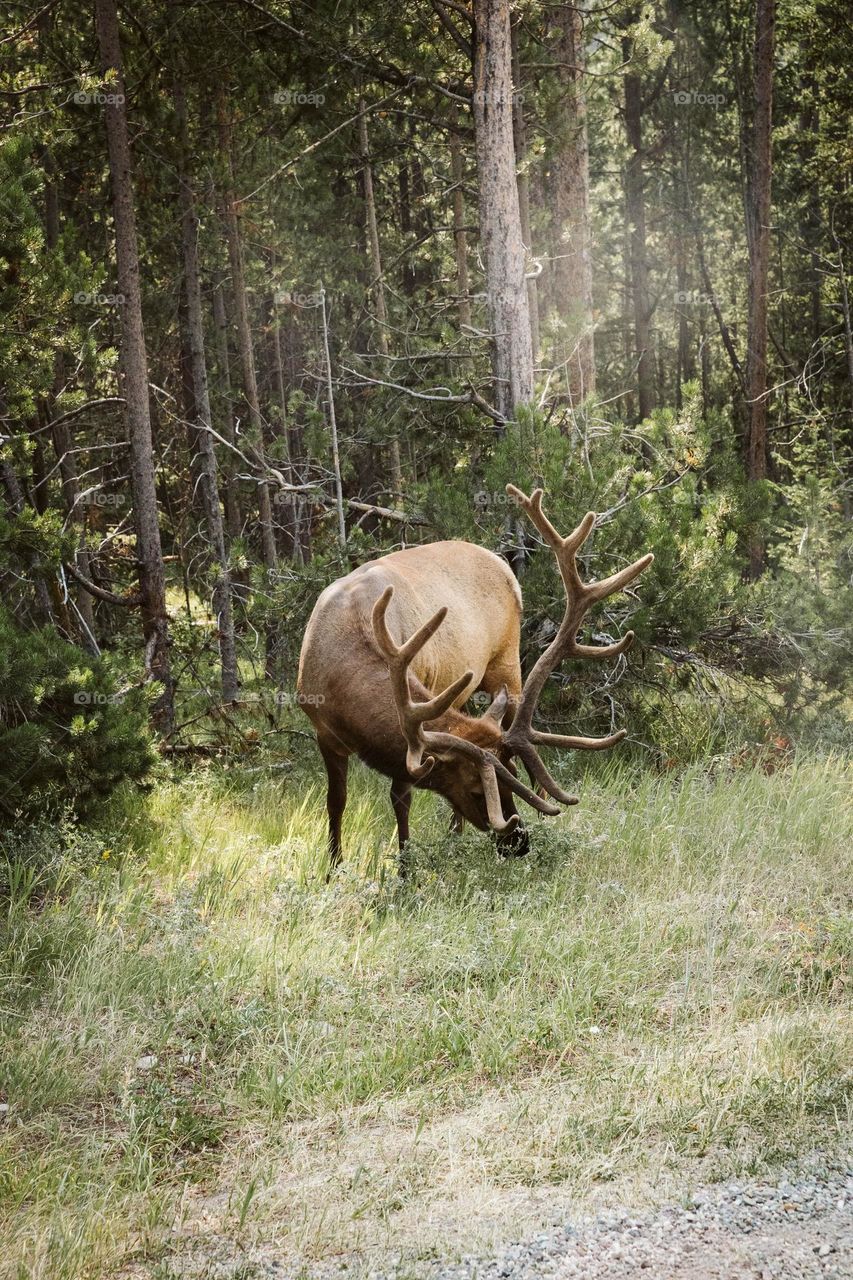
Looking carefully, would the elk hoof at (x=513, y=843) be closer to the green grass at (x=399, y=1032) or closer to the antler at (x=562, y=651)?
the green grass at (x=399, y=1032)

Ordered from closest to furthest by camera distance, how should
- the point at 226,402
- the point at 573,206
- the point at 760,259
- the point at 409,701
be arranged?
1. the point at 409,701
2. the point at 573,206
3. the point at 760,259
4. the point at 226,402

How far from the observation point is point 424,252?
19.2 m

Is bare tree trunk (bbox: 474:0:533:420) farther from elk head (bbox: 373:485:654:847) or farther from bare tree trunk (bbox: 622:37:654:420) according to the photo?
bare tree trunk (bbox: 622:37:654:420)

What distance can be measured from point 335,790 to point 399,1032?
2115 mm

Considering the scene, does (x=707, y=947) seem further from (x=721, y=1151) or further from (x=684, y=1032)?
(x=721, y=1151)

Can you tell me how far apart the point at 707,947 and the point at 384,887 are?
1719 millimetres

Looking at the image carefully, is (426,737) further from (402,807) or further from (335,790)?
(335,790)

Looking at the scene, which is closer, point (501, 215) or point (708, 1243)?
point (708, 1243)

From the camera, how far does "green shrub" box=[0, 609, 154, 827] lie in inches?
252

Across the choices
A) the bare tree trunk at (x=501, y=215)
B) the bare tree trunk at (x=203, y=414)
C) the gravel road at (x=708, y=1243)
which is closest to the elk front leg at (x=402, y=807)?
the gravel road at (x=708, y=1243)

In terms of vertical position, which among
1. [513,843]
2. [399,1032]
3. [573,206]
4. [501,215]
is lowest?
[399,1032]

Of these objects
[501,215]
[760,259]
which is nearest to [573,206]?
[501,215]

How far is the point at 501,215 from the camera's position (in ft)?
32.2

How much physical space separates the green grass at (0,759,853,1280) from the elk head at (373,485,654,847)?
432 mm
